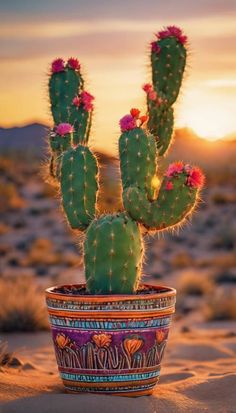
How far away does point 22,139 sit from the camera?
5187 inches

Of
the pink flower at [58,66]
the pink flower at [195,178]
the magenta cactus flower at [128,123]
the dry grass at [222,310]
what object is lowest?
the dry grass at [222,310]

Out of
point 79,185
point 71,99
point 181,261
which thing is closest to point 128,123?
point 79,185

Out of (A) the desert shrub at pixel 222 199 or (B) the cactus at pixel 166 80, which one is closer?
(B) the cactus at pixel 166 80

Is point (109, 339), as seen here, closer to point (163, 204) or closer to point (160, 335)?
point (160, 335)

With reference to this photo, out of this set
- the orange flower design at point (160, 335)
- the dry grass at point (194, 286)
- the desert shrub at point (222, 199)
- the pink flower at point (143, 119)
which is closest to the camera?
the orange flower design at point (160, 335)

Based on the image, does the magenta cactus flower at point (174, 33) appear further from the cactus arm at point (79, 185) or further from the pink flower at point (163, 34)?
the cactus arm at point (79, 185)

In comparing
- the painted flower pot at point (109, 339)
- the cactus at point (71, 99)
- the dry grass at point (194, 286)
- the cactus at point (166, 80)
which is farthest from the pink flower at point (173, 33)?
the dry grass at point (194, 286)

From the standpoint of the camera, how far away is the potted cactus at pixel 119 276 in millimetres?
7188

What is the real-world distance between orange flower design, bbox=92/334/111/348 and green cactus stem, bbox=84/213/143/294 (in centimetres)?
37

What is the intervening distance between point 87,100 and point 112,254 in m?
1.75

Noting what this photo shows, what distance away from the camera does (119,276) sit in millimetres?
7324

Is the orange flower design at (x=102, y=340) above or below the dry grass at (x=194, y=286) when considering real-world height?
above

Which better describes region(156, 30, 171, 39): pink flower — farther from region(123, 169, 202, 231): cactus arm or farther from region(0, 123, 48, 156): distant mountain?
region(0, 123, 48, 156): distant mountain

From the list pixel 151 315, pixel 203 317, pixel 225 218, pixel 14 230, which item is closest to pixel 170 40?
pixel 151 315
